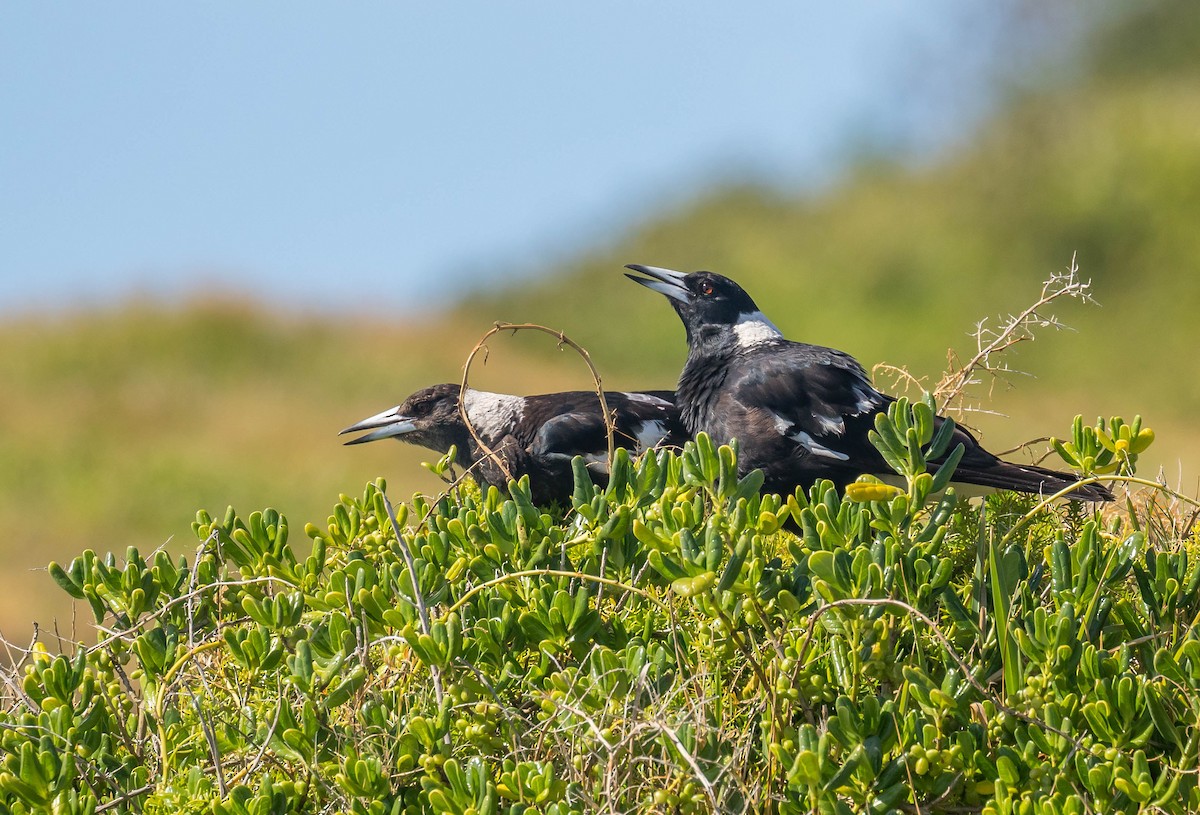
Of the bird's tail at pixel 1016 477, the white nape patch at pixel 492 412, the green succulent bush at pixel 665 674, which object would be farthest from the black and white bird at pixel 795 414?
the green succulent bush at pixel 665 674

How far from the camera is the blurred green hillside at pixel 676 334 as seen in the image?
52.2 ft

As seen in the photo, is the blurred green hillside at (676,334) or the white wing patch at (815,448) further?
the blurred green hillside at (676,334)

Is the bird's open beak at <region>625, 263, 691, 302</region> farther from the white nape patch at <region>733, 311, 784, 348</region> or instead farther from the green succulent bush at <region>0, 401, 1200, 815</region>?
the green succulent bush at <region>0, 401, 1200, 815</region>

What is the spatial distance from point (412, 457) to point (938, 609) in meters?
13.5

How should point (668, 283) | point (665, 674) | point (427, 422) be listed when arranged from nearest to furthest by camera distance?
point (665, 674)
point (668, 283)
point (427, 422)

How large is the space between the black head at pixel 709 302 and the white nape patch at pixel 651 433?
1.71ft

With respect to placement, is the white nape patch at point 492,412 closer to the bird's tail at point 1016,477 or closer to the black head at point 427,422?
the black head at point 427,422

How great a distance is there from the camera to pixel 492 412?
577 cm

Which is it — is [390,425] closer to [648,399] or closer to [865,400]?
[648,399]

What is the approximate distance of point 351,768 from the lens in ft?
8.46

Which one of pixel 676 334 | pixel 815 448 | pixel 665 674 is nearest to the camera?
pixel 665 674

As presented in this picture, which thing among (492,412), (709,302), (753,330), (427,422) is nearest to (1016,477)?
(753,330)

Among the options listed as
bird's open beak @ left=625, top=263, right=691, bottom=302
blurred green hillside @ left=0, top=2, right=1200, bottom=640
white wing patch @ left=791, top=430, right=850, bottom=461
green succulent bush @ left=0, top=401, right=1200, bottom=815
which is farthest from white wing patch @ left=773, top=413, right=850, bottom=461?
blurred green hillside @ left=0, top=2, right=1200, bottom=640

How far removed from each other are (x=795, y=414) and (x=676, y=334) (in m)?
17.7
